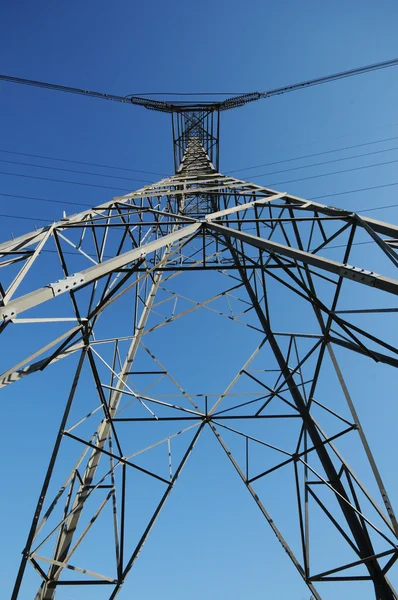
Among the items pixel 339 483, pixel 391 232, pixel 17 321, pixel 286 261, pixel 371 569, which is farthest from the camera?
pixel 286 261

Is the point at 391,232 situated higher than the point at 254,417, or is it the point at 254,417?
the point at 391,232

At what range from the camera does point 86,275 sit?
4.12 meters

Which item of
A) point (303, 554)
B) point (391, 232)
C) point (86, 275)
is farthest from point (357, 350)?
point (86, 275)

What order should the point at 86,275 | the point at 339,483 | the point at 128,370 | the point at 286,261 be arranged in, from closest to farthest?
the point at 86,275 → the point at 339,483 → the point at 286,261 → the point at 128,370

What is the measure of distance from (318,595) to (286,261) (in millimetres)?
5799

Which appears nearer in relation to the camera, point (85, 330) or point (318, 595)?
point (318, 595)

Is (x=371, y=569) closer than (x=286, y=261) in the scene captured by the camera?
Yes

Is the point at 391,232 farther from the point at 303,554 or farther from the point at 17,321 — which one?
the point at 303,554

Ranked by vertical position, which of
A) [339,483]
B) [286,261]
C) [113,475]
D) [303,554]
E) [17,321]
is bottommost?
[303,554]

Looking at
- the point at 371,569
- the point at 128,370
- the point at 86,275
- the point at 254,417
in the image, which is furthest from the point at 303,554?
the point at 86,275

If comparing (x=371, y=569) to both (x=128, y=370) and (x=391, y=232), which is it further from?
(x=128, y=370)

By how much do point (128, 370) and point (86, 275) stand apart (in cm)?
481

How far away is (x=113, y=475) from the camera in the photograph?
6.95m

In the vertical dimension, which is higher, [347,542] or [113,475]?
[113,475]
